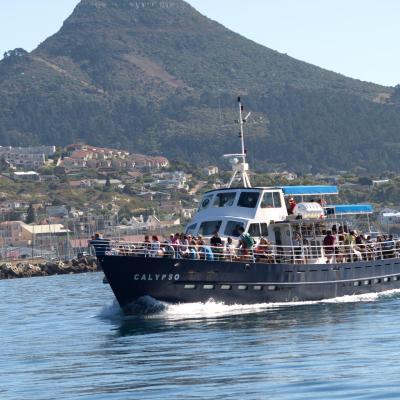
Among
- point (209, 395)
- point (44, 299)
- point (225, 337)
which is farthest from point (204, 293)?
point (44, 299)

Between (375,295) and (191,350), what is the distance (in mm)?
16994

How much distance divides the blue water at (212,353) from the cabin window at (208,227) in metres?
4.09

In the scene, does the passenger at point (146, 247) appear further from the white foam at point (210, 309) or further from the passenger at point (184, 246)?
the white foam at point (210, 309)

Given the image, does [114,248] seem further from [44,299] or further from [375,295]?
[44,299]

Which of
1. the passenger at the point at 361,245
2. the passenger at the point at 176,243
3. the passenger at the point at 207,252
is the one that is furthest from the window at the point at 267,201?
the passenger at the point at 207,252

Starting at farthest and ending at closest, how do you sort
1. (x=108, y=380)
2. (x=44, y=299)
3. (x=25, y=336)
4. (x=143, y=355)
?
(x=44, y=299) < (x=25, y=336) < (x=143, y=355) < (x=108, y=380)

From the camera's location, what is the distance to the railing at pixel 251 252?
42.9 metres

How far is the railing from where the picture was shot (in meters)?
42.9

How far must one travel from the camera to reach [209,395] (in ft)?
89.2

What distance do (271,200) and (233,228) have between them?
1842 mm

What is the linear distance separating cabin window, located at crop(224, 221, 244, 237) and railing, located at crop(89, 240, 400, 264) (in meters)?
1.28

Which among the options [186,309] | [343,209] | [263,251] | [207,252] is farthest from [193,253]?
[343,209]

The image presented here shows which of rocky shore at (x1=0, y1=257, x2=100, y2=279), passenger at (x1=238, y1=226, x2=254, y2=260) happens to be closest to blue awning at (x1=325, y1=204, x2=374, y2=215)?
passenger at (x1=238, y1=226, x2=254, y2=260)

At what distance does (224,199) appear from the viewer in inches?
1882
